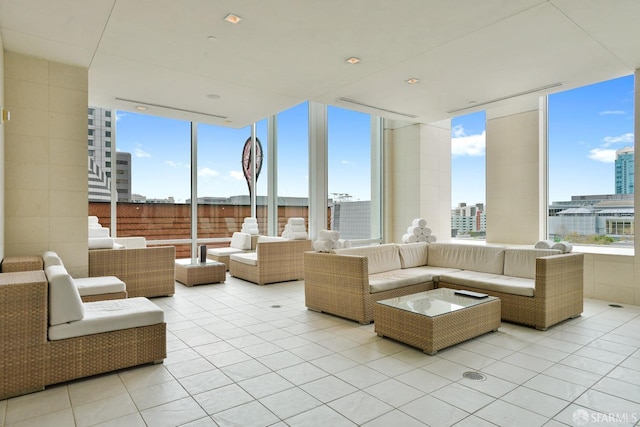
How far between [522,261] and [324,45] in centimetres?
354

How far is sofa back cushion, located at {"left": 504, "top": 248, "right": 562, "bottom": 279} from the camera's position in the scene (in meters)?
4.61

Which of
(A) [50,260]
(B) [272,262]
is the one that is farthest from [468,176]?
(A) [50,260]

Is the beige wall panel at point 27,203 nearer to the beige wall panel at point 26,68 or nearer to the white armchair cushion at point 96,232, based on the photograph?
the white armchair cushion at point 96,232

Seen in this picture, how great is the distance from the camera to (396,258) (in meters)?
5.43

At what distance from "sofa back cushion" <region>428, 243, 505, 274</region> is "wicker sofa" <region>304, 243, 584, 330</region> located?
1 cm

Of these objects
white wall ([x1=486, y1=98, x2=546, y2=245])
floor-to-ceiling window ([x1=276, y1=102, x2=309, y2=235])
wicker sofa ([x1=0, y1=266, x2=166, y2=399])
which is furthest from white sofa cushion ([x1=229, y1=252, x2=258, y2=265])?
white wall ([x1=486, y1=98, x2=546, y2=245])

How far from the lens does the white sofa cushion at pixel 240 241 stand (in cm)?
813

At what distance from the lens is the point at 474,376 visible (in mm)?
2824

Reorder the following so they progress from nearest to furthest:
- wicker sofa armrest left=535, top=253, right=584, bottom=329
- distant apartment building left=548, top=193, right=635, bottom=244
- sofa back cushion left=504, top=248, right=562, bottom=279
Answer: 1. wicker sofa armrest left=535, top=253, right=584, bottom=329
2. sofa back cushion left=504, top=248, right=562, bottom=279
3. distant apartment building left=548, top=193, right=635, bottom=244

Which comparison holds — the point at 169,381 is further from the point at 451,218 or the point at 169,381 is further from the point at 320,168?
the point at 451,218

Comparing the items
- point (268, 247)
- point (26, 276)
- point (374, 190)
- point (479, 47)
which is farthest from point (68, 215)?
point (374, 190)

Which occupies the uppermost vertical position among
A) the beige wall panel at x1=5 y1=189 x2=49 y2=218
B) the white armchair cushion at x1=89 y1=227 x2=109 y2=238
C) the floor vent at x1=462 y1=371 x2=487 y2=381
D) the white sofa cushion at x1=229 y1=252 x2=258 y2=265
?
the beige wall panel at x1=5 y1=189 x2=49 y2=218

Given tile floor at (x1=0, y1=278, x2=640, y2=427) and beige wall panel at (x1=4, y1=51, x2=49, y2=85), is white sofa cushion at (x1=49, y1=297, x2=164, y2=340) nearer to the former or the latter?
tile floor at (x1=0, y1=278, x2=640, y2=427)

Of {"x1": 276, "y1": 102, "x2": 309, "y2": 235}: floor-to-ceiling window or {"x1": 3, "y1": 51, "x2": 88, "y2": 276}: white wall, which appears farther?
{"x1": 276, "y1": 102, "x2": 309, "y2": 235}: floor-to-ceiling window
